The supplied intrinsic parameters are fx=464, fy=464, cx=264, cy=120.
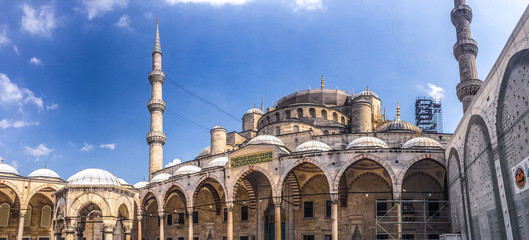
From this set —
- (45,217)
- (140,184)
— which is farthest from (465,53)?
(45,217)

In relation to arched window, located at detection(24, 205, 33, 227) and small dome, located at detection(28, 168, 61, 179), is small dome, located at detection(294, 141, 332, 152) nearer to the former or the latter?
arched window, located at detection(24, 205, 33, 227)

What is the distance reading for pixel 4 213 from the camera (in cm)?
2581

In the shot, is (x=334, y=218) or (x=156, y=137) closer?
(x=334, y=218)

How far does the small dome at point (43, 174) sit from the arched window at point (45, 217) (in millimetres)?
2429

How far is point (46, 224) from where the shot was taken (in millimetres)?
26594

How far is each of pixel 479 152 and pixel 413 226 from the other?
1013cm

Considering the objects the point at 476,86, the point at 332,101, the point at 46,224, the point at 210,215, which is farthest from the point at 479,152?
the point at 46,224

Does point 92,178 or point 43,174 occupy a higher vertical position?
point 43,174

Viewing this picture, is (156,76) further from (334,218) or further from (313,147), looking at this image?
(334,218)

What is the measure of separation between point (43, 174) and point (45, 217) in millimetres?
3057

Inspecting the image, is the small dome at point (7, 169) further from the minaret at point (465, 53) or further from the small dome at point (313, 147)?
the minaret at point (465, 53)

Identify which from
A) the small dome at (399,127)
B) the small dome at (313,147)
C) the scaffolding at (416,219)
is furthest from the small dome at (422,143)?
the small dome at (399,127)

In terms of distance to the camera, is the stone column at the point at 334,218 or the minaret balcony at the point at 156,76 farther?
the minaret balcony at the point at 156,76

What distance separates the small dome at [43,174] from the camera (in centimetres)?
2828
